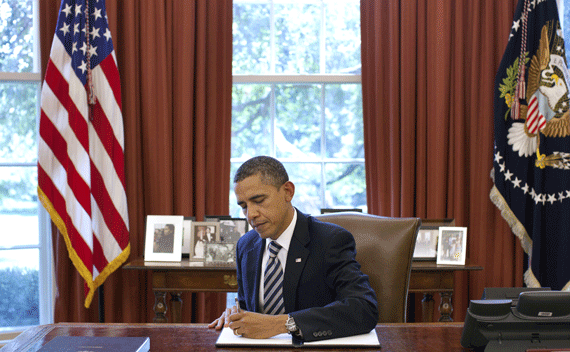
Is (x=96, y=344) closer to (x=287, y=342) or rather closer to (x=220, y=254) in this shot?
(x=287, y=342)

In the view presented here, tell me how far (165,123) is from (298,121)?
0.91 metres

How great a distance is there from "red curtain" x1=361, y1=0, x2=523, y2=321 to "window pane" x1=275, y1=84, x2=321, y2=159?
0.39 m

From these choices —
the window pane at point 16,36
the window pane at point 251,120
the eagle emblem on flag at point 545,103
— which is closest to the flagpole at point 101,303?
the window pane at point 251,120

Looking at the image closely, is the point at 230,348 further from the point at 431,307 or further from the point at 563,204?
the point at 563,204

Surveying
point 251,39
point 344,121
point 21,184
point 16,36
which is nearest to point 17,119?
point 21,184

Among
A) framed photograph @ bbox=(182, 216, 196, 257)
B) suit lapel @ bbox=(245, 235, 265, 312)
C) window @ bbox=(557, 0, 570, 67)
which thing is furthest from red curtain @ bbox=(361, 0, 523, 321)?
suit lapel @ bbox=(245, 235, 265, 312)

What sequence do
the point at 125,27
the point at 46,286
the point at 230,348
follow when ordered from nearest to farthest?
the point at 230,348, the point at 125,27, the point at 46,286

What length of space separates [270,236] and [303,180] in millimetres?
1932

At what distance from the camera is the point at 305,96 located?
3549mm

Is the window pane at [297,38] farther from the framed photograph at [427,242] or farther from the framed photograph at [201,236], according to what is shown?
the framed photograph at [427,242]

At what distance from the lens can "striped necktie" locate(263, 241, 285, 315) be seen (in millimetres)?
1646

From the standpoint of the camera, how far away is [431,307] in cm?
300

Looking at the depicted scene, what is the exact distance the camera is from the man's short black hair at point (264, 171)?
5.17ft

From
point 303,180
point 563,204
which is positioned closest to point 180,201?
point 303,180
